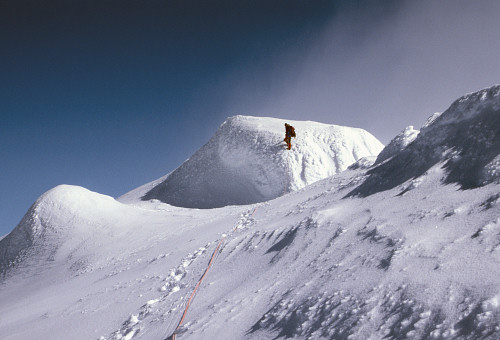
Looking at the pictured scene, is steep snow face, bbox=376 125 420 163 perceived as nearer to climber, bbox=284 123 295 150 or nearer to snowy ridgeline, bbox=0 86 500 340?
snowy ridgeline, bbox=0 86 500 340

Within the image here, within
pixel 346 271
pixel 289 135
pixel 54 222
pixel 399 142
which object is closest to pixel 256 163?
pixel 289 135

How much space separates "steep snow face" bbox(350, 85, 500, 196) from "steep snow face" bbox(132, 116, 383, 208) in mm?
15003

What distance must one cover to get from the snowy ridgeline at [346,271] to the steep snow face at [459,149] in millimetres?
29

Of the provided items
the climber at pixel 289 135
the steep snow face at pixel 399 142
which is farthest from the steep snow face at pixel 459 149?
the climber at pixel 289 135

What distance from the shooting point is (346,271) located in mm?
3783

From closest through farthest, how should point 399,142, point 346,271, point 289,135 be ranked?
point 346,271
point 399,142
point 289,135

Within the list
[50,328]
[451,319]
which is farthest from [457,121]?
[50,328]

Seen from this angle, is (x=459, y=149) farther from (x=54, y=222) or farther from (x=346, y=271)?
(x=54, y=222)

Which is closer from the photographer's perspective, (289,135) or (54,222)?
(54,222)

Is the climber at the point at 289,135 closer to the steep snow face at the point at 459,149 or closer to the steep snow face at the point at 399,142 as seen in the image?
the steep snow face at the point at 399,142

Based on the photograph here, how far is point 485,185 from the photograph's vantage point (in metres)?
4.24

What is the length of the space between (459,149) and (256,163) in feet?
63.3

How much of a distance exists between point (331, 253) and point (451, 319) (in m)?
2.36

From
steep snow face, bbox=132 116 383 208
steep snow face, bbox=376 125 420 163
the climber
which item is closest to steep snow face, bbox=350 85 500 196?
steep snow face, bbox=376 125 420 163
